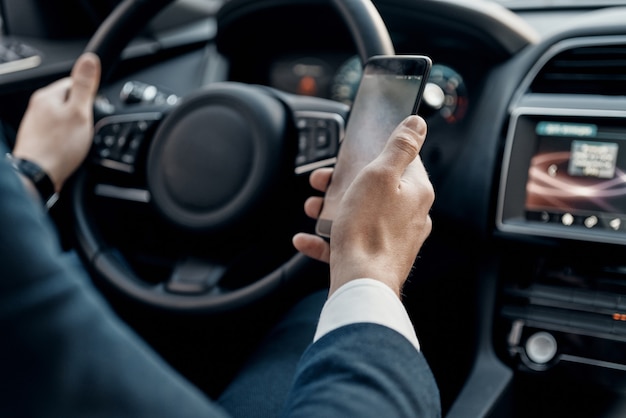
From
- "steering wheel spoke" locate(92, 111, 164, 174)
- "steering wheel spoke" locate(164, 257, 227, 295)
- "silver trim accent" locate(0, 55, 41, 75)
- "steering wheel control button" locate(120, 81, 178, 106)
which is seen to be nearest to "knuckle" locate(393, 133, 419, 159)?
"steering wheel spoke" locate(164, 257, 227, 295)

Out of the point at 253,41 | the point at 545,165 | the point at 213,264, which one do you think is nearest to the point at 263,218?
the point at 213,264

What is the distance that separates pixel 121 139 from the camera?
3.54ft

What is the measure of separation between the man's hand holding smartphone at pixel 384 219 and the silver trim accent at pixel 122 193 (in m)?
0.53

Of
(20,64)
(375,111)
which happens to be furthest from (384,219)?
(20,64)

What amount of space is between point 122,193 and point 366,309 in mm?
650

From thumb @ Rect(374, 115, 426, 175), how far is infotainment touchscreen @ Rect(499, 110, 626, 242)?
1.50 feet

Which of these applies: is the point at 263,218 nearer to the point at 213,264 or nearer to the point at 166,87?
the point at 213,264

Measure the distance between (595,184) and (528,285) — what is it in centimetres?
18

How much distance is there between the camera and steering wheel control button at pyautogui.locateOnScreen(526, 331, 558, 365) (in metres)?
1.06

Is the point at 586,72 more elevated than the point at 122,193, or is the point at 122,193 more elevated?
the point at 586,72

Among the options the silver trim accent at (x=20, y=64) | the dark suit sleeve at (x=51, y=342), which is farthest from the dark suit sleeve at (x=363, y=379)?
the silver trim accent at (x=20, y=64)

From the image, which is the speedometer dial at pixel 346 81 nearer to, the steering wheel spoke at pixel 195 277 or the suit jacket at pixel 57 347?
the steering wheel spoke at pixel 195 277

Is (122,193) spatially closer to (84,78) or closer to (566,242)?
(84,78)

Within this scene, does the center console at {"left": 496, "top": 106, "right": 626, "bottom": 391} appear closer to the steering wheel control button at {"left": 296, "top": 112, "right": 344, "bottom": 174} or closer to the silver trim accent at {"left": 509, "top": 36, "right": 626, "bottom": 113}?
the silver trim accent at {"left": 509, "top": 36, "right": 626, "bottom": 113}
